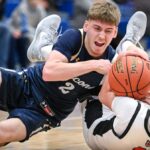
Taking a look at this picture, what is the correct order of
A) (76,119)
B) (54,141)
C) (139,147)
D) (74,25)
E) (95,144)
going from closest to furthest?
(139,147) < (95,144) < (54,141) < (76,119) < (74,25)

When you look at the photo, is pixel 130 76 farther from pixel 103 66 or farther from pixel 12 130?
pixel 12 130

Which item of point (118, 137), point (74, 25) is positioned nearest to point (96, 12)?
point (118, 137)

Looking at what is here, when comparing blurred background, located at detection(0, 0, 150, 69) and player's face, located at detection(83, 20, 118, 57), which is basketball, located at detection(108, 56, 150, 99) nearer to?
player's face, located at detection(83, 20, 118, 57)

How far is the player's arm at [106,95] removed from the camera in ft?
13.6

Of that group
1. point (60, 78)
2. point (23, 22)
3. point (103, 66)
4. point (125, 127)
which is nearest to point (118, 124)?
point (125, 127)

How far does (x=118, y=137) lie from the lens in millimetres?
4004

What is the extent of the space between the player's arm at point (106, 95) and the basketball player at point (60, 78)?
0.10m

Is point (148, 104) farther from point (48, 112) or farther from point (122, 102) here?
point (48, 112)

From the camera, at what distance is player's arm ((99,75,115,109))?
4148mm

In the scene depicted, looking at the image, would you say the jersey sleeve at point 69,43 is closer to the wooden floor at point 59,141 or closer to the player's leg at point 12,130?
the player's leg at point 12,130

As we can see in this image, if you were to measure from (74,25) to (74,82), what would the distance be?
430 cm

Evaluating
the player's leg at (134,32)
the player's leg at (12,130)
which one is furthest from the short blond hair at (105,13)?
the player's leg at (12,130)

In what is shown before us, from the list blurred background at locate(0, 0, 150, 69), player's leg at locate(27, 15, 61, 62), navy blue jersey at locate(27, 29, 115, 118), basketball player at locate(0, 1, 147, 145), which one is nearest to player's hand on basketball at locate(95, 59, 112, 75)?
basketball player at locate(0, 1, 147, 145)

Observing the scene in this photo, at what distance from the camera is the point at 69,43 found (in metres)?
4.28
